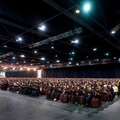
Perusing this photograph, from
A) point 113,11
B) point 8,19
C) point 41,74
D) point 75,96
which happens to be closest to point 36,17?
point 8,19

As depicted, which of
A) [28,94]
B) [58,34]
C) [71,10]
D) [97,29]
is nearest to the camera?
[71,10]

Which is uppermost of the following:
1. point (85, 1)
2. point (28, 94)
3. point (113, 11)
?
point (113, 11)

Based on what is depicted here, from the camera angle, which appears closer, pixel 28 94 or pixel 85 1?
pixel 85 1

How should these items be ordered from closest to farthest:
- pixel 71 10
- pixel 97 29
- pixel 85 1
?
pixel 85 1 → pixel 71 10 → pixel 97 29

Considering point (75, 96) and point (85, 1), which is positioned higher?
point (85, 1)

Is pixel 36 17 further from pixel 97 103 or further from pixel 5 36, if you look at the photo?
pixel 97 103

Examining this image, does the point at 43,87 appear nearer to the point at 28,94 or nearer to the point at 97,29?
the point at 28,94

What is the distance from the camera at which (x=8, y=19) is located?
682 centimetres

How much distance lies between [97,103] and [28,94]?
8.20 metres

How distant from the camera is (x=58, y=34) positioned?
954cm

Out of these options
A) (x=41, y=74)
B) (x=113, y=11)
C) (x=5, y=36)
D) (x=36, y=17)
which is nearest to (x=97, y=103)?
(x=113, y=11)

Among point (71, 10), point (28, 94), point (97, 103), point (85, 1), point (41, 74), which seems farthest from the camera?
point (41, 74)

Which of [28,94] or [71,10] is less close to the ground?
[71,10]

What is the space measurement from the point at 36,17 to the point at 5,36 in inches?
182
